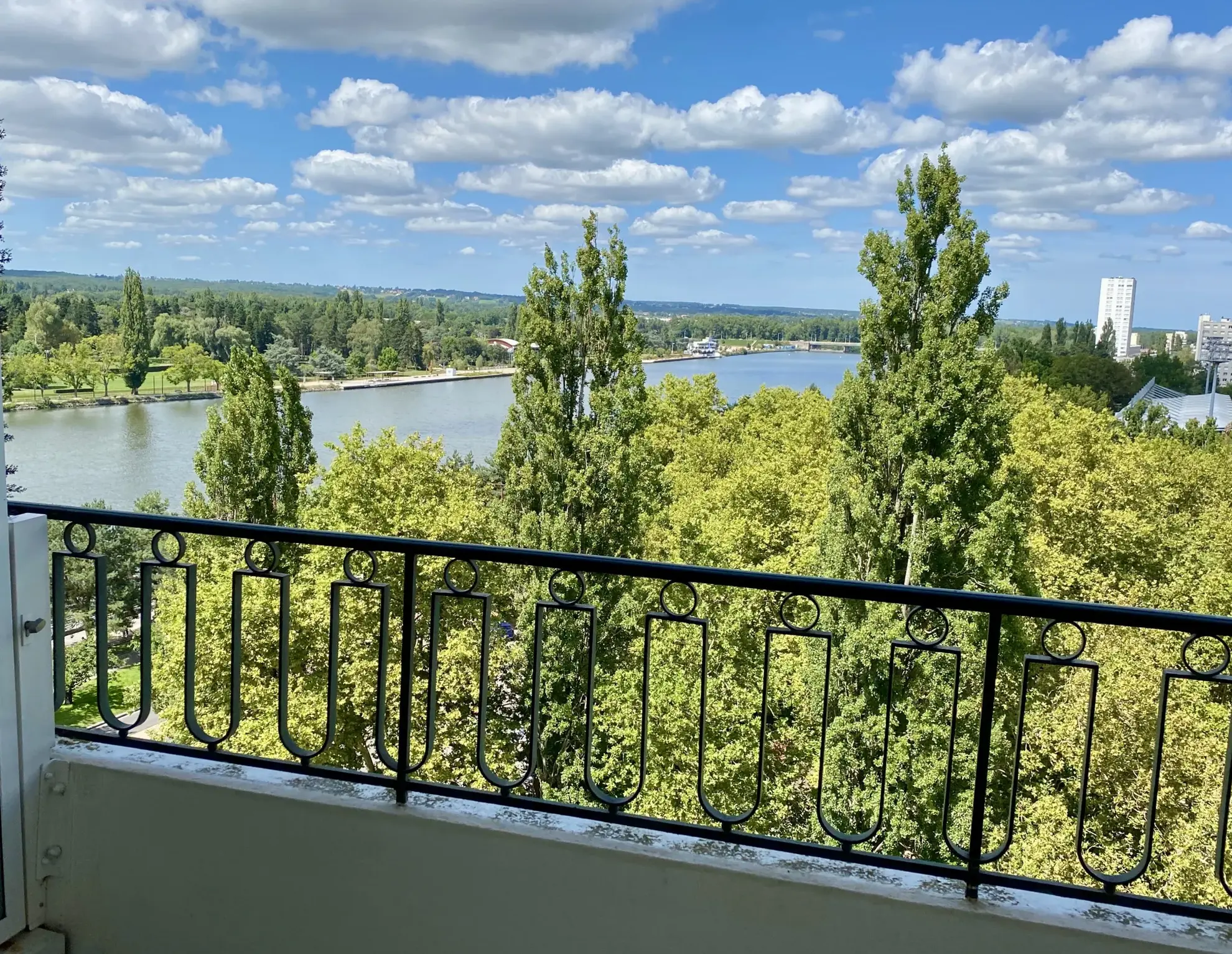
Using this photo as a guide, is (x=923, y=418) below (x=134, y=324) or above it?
below

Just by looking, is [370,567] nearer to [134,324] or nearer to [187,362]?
[134,324]

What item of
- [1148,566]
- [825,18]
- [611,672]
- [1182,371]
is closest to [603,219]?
[611,672]

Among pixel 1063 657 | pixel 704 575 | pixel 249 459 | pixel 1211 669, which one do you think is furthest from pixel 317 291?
pixel 1211 669

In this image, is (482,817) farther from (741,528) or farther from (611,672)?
(741,528)

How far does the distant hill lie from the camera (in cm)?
2284

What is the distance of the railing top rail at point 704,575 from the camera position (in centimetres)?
170

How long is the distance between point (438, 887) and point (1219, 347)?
154 feet

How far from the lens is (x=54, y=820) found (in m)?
2.22

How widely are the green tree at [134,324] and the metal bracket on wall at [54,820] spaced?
3031 centimetres

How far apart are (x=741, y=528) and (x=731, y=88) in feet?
184

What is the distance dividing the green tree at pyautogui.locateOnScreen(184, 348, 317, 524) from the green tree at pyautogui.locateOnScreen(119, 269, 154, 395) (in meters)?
8.67

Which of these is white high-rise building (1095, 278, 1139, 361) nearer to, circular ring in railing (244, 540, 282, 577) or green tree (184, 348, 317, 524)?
green tree (184, 348, 317, 524)

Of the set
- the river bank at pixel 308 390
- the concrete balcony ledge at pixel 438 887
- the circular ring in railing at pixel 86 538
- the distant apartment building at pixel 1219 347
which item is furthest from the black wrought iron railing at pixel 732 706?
the distant apartment building at pixel 1219 347

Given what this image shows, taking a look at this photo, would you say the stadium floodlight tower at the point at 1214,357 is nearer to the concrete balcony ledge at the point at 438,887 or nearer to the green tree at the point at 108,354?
the green tree at the point at 108,354
